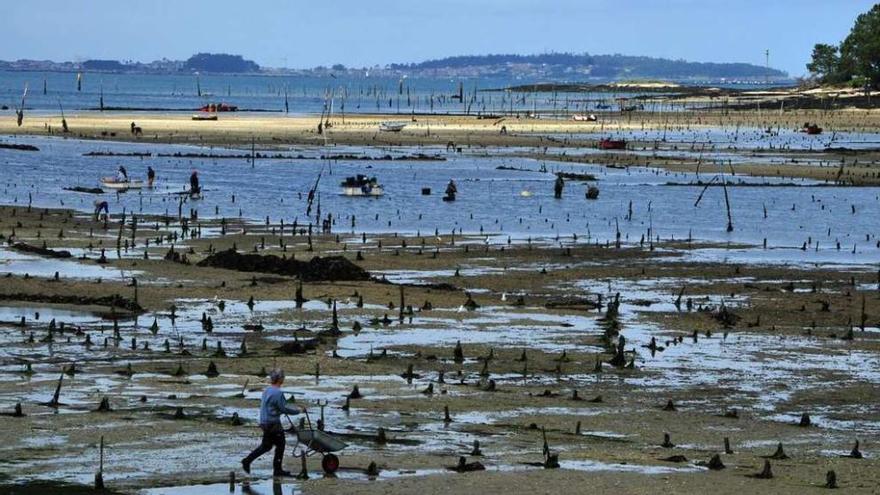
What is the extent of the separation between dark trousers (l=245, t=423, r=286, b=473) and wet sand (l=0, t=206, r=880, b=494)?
276 millimetres

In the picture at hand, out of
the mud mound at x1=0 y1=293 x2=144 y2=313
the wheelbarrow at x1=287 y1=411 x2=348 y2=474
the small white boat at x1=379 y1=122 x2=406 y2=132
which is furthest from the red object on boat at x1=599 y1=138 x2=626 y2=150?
the wheelbarrow at x1=287 y1=411 x2=348 y2=474

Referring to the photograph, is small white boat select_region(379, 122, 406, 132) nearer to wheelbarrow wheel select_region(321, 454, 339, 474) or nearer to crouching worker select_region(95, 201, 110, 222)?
crouching worker select_region(95, 201, 110, 222)

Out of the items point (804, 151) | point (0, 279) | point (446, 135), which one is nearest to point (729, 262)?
point (0, 279)

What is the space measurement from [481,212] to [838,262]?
836 inches

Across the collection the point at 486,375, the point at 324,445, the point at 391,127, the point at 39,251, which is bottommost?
the point at 486,375

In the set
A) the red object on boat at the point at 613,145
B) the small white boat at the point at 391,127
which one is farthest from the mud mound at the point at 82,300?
the small white boat at the point at 391,127

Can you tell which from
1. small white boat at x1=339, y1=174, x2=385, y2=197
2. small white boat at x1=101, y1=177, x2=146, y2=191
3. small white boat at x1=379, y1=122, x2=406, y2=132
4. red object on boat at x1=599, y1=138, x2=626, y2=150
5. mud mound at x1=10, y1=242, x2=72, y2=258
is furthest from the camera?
small white boat at x1=379, y1=122, x2=406, y2=132

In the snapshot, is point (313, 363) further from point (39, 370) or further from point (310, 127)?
point (310, 127)

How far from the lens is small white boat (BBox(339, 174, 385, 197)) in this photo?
2908 inches

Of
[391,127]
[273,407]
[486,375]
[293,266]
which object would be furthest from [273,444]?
[391,127]

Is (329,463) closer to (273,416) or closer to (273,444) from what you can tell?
(273,444)

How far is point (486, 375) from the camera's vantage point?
28.8 m

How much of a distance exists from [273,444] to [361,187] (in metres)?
53.6

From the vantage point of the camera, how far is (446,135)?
439ft
